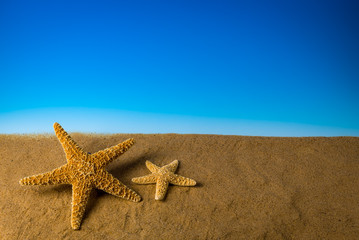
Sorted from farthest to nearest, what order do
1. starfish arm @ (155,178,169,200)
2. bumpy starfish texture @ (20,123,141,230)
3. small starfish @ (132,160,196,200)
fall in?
small starfish @ (132,160,196,200)
starfish arm @ (155,178,169,200)
bumpy starfish texture @ (20,123,141,230)

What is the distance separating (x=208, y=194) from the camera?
4.12 metres

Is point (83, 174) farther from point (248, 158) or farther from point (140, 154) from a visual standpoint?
point (248, 158)

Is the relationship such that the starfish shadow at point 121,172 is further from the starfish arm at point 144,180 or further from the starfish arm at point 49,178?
the starfish arm at point 49,178

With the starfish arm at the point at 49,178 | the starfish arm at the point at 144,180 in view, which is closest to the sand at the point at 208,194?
the starfish arm at the point at 144,180

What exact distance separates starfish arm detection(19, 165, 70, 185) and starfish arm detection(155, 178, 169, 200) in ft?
3.69

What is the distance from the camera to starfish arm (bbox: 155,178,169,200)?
152 inches

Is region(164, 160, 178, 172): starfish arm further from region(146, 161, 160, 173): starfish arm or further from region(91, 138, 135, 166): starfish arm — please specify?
region(91, 138, 135, 166): starfish arm

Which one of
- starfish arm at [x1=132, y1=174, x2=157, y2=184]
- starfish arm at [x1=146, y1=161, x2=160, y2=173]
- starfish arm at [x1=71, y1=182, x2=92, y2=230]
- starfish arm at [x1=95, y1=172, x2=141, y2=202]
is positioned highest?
starfish arm at [x1=146, y1=161, x2=160, y2=173]

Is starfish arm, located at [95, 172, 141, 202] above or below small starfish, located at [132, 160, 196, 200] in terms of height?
below

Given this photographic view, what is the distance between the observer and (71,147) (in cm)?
398

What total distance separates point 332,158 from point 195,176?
241 centimetres

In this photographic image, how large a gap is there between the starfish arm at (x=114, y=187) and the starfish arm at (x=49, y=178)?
0.40 m

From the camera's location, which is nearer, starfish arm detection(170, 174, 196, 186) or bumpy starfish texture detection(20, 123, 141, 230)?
bumpy starfish texture detection(20, 123, 141, 230)

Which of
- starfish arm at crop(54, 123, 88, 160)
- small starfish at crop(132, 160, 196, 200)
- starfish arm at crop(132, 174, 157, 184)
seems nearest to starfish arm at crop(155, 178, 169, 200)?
small starfish at crop(132, 160, 196, 200)
